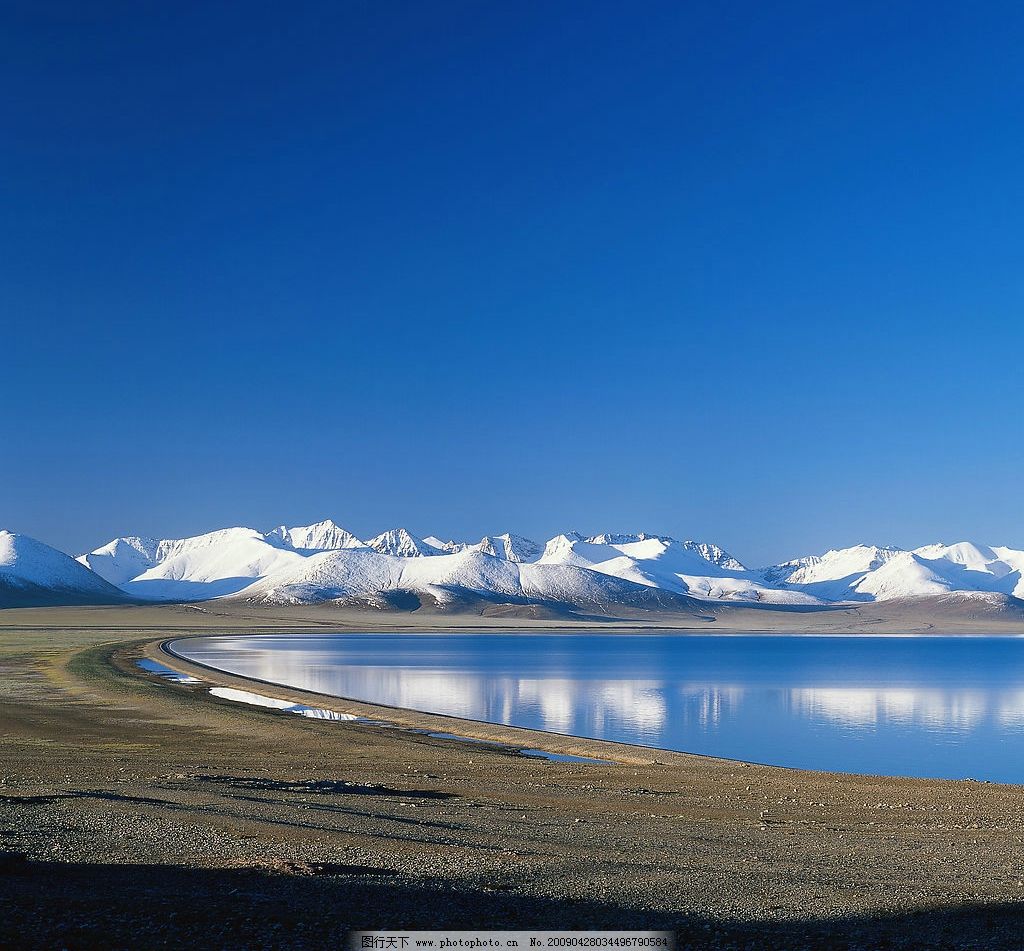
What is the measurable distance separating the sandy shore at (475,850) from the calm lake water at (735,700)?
14.1 m

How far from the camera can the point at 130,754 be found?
34.8 meters

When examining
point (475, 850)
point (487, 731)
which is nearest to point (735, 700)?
point (487, 731)

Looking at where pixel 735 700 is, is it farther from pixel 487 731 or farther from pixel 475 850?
pixel 475 850

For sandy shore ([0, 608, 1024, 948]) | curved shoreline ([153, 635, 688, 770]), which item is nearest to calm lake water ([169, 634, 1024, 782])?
curved shoreline ([153, 635, 688, 770])

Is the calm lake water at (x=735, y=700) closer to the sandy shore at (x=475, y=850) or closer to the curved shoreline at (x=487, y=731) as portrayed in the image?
the curved shoreline at (x=487, y=731)

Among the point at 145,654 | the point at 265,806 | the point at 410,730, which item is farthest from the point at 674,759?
the point at 145,654

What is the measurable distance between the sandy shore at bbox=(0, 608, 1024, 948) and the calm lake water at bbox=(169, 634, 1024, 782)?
14142 mm

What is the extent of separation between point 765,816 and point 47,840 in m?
16.6

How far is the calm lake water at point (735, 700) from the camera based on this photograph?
5081cm

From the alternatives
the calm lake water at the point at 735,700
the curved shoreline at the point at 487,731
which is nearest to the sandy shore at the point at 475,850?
the curved shoreline at the point at 487,731

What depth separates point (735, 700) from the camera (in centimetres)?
7881

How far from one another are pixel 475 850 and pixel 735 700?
209ft

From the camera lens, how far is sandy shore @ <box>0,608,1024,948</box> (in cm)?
1338

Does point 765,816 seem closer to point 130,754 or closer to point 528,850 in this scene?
point 528,850
